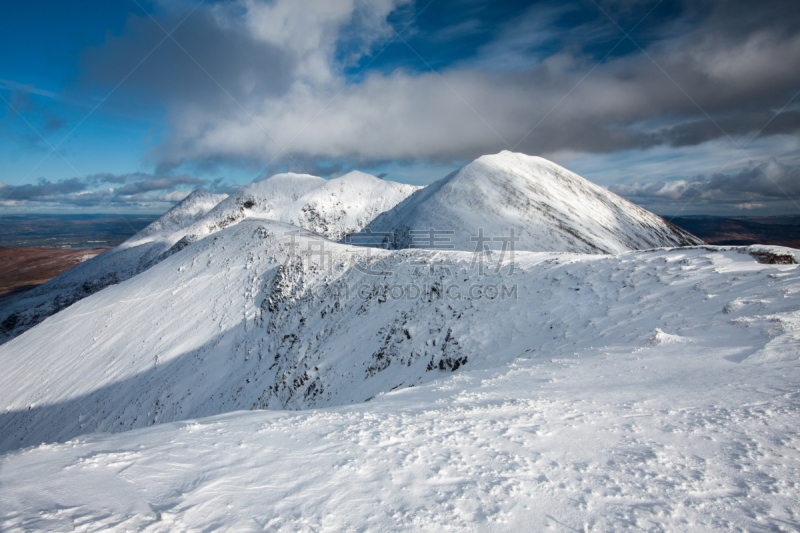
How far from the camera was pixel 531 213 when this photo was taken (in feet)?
184

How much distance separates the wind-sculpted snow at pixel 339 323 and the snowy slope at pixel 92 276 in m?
32.7

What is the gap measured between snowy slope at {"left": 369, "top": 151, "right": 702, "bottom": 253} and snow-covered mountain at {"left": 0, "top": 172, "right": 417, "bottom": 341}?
66.1 ft

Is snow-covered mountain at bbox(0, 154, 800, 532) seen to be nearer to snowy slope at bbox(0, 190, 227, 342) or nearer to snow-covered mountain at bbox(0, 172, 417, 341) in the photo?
snowy slope at bbox(0, 190, 227, 342)

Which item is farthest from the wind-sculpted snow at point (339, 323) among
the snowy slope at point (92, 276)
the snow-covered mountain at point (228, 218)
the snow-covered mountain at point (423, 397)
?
the snow-covered mountain at point (228, 218)

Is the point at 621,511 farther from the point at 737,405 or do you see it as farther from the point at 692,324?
the point at 692,324

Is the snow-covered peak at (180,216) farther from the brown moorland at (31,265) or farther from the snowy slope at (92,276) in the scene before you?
the brown moorland at (31,265)

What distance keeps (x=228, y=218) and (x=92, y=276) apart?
29.2m

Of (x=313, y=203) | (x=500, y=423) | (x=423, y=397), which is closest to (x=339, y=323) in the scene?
(x=423, y=397)

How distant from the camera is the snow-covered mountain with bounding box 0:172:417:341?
65375mm

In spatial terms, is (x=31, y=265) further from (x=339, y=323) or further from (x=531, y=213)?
(x=531, y=213)

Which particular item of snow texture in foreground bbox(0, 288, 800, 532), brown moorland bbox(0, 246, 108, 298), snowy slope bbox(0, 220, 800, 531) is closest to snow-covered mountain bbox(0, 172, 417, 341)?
brown moorland bbox(0, 246, 108, 298)

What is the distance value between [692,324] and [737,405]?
19.1 feet

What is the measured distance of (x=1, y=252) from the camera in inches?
5300

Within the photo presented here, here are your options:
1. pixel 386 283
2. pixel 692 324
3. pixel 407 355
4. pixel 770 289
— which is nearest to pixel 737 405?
pixel 692 324
